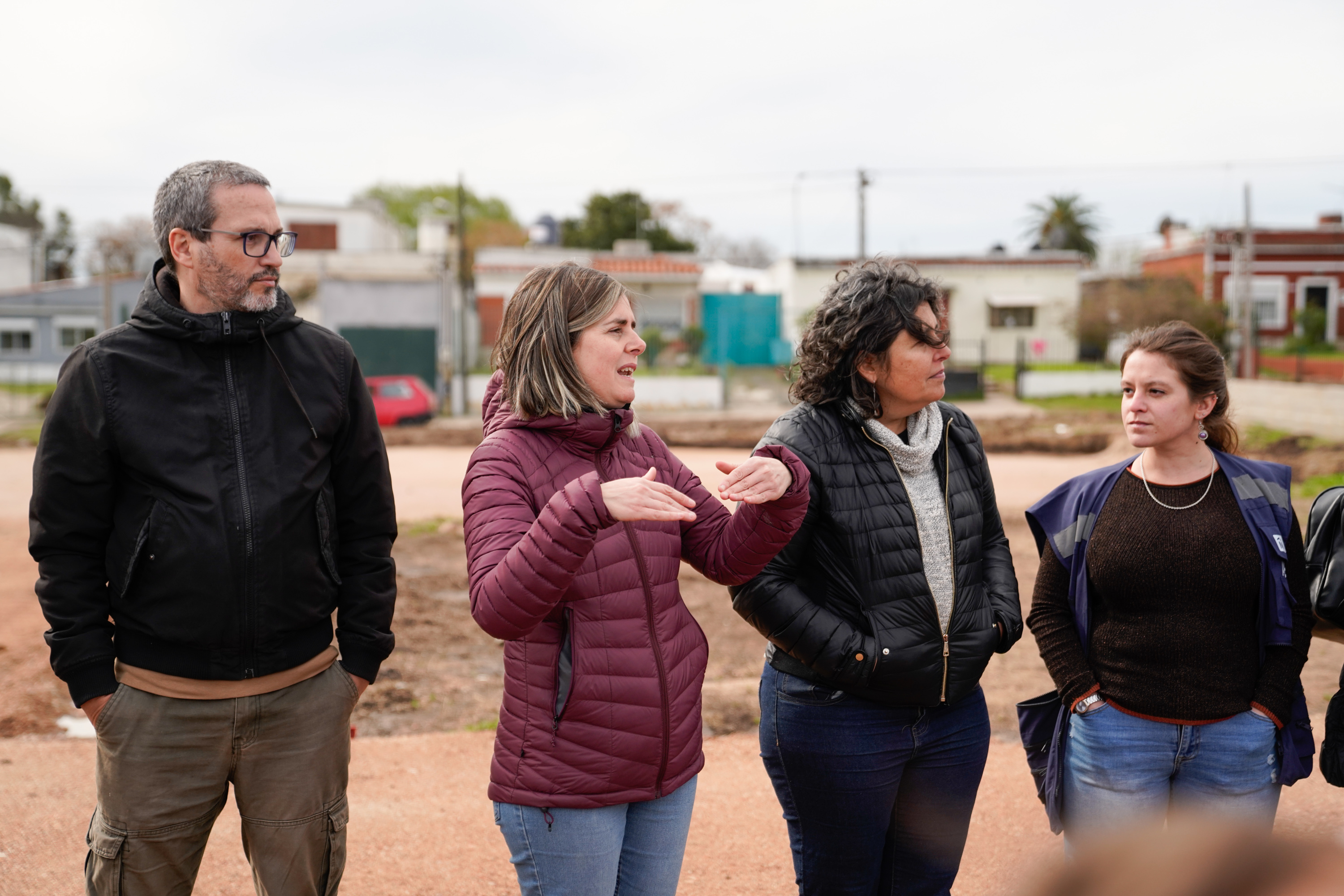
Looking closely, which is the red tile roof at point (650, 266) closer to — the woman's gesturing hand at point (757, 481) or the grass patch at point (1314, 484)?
the grass patch at point (1314, 484)

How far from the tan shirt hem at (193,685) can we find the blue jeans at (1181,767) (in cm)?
219

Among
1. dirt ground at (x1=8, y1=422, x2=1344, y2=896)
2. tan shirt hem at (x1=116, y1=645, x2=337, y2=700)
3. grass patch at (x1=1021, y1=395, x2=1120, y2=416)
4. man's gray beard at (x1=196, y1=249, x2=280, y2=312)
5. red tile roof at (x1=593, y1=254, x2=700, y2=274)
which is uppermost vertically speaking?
red tile roof at (x1=593, y1=254, x2=700, y2=274)

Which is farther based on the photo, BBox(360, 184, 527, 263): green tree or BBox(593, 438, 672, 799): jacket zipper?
BBox(360, 184, 527, 263): green tree

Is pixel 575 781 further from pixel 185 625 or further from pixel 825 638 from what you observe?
pixel 185 625

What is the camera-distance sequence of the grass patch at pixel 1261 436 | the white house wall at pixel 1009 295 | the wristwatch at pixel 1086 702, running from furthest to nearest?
the white house wall at pixel 1009 295
the grass patch at pixel 1261 436
the wristwatch at pixel 1086 702

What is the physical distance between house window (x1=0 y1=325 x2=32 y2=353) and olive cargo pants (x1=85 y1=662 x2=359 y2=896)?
3882cm

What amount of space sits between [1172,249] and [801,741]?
146ft

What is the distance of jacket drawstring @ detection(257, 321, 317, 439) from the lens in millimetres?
2668

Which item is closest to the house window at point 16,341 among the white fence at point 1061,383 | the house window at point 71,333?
the house window at point 71,333

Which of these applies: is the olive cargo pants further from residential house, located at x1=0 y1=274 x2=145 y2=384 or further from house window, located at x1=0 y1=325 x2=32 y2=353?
house window, located at x1=0 y1=325 x2=32 y2=353

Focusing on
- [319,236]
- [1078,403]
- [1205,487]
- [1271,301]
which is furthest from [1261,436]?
[319,236]

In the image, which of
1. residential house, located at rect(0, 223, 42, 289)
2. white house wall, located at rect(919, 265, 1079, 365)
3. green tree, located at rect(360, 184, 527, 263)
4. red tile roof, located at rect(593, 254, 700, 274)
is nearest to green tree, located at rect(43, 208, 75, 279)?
residential house, located at rect(0, 223, 42, 289)

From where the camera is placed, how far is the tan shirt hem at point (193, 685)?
8.30 feet

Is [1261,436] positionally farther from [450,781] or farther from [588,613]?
[588,613]
